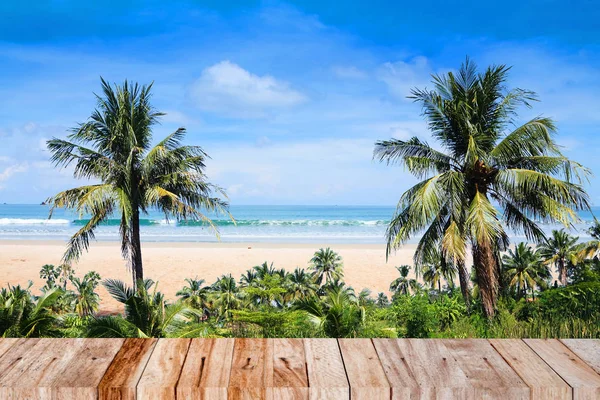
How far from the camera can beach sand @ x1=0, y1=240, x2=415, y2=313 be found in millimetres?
26453

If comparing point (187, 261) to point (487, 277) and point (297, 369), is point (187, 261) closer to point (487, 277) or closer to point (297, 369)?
point (487, 277)

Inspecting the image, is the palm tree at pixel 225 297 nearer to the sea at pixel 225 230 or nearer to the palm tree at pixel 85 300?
the palm tree at pixel 85 300

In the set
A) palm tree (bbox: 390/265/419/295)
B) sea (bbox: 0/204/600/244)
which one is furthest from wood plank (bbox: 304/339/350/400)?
sea (bbox: 0/204/600/244)

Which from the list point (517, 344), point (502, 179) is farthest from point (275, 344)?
point (502, 179)

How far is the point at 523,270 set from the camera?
77.9 feet

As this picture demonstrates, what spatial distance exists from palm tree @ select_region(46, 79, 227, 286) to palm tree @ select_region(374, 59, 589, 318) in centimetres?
590

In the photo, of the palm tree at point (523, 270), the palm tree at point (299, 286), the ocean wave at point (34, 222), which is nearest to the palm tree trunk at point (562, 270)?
the palm tree at point (523, 270)

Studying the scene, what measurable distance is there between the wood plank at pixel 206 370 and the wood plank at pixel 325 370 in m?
0.22

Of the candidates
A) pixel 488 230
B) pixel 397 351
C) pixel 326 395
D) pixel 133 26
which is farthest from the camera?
pixel 133 26

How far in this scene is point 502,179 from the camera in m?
13.0

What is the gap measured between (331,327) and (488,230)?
490 centimetres

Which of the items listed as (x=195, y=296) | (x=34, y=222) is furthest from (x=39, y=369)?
(x=34, y=222)

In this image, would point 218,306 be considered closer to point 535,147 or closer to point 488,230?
point 488,230

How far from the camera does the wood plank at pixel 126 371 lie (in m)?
1.26
